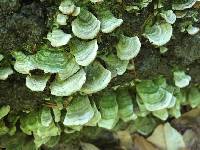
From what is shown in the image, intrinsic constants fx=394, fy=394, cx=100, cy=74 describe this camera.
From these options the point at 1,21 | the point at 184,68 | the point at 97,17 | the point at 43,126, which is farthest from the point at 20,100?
the point at 184,68

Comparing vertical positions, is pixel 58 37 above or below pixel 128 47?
above

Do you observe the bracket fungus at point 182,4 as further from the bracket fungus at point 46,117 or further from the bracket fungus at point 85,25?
the bracket fungus at point 46,117

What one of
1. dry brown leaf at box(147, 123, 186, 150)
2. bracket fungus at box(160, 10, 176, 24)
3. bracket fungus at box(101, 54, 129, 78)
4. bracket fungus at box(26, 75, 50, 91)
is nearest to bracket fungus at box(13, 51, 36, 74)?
bracket fungus at box(26, 75, 50, 91)

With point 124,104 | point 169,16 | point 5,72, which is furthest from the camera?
point 124,104

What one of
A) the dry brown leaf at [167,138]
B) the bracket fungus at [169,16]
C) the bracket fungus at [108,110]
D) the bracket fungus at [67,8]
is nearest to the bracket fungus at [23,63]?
the bracket fungus at [67,8]

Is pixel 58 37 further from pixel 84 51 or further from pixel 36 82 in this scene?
pixel 36 82

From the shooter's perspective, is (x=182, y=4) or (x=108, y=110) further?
(x=108, y=110)

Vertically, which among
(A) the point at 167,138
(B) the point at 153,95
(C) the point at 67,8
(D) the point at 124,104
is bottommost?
(A) the point at 167,138

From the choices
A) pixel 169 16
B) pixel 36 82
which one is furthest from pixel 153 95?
pixel 36 82

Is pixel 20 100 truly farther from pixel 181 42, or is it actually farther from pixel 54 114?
pixel 181 42
